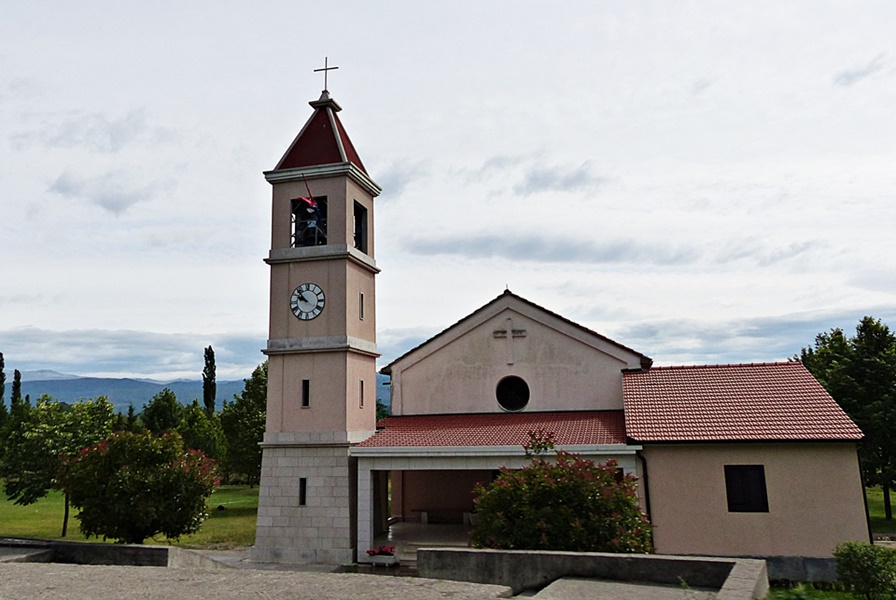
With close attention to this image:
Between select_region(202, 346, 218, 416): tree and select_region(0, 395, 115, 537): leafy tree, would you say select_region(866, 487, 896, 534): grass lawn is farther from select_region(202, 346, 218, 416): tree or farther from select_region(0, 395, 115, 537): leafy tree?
select_region(202, 346, 218, 416): tree

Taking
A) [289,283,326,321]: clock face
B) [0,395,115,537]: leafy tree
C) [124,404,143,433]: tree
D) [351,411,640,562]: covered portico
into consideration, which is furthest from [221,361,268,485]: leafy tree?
[351,411,640,562]: covered portico

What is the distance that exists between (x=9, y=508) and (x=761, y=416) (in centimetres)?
3790

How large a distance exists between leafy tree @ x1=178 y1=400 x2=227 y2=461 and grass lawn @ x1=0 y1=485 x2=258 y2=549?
9627mm

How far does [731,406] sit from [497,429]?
689 centimetres

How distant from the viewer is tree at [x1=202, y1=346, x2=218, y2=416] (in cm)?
8356

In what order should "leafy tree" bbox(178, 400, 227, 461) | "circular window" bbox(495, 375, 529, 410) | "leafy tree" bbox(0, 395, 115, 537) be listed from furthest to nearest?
"leafy tree" bbox(178, 400, 227, 461) < "leafy tree" bbox(0, 395, 115, 537) < "circular window" bbox(495, 375, 529, 410)

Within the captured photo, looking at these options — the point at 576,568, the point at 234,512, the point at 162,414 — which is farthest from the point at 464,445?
the point at 162,414

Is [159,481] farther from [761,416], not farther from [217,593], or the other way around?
[761,416]

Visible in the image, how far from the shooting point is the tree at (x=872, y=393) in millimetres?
26672

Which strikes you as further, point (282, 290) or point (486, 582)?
point (282, 290)

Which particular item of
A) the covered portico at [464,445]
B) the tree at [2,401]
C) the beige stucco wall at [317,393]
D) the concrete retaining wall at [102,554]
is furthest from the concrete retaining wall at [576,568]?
the tree at [2,401]

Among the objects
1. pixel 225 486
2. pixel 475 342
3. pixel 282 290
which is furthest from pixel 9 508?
pixel 475 342

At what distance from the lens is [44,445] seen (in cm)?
2591

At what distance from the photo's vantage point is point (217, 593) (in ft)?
31.8
